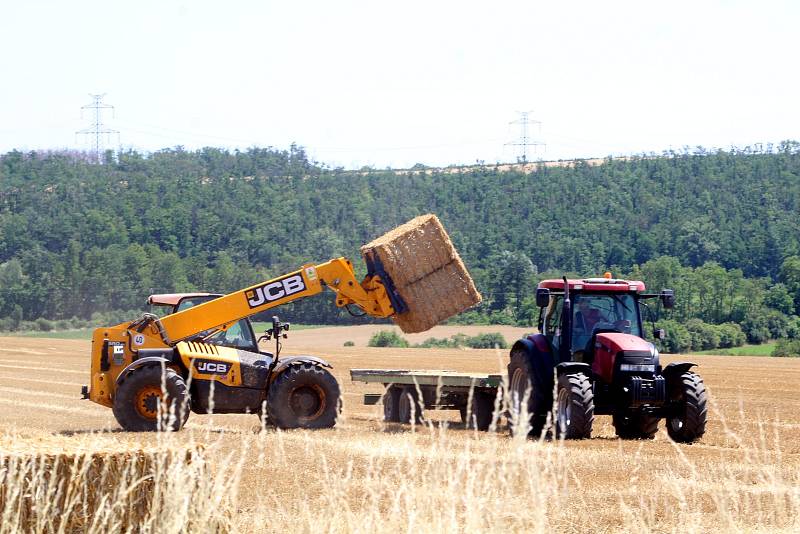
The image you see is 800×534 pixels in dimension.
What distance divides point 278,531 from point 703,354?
50047 mm

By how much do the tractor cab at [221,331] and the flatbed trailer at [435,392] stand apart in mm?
2141

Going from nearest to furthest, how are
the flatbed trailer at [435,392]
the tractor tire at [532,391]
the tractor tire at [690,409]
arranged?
the tractor tire at [690,409]
the tractor tire at [532,391]
the flatbed trailer at [435,392]

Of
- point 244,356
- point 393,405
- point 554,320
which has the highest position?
point 554,320

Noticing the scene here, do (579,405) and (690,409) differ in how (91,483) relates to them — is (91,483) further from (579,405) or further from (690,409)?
(690,409)

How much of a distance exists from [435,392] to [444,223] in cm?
9950

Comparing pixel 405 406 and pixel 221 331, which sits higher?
pixel 221 331

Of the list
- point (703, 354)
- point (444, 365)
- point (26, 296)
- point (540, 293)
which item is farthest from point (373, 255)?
point (26, 296)

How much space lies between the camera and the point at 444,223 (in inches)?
4609

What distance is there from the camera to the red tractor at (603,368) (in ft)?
49.5

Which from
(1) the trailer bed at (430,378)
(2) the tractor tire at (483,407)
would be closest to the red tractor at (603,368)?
(1) the trailer bed at (430,378)

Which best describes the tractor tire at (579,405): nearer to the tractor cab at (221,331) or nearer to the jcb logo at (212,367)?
the jcb logo at (212,367)

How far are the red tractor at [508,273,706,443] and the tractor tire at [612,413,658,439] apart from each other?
0.01 meters

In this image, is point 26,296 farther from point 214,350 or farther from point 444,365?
point 214,350

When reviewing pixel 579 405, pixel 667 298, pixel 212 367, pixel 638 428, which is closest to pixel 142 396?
pixel 212 367
